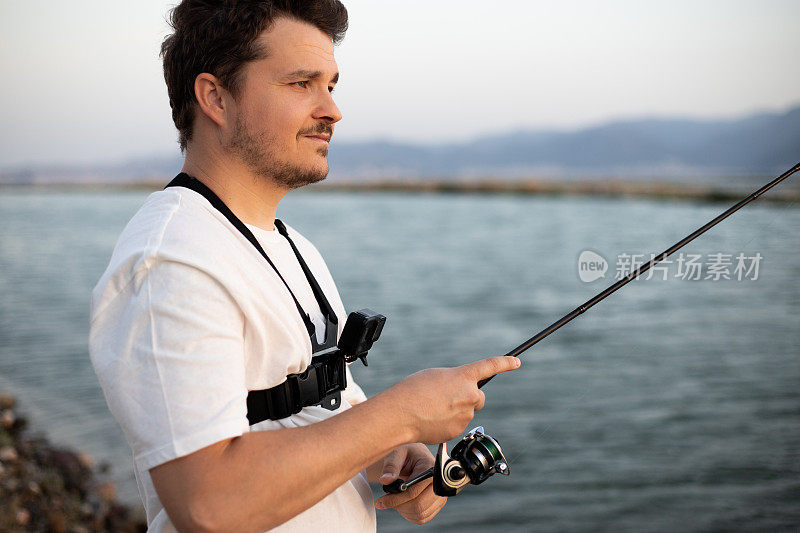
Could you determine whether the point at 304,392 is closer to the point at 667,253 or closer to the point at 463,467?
the point at 463,467

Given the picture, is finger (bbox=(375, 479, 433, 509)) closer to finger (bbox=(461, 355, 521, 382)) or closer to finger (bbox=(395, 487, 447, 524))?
finger (bbox=(395, 487, 447, 524))

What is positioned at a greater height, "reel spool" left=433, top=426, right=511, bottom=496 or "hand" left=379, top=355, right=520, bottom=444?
"hand" left=379, top=355, right=520, bottom=444

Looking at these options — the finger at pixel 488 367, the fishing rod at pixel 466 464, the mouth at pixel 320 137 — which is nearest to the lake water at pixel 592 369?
the fishing rod at pixel 466 464

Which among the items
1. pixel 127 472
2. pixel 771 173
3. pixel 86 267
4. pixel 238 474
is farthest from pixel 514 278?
pixel 238 474

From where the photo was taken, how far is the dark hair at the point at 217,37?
58.3 inches

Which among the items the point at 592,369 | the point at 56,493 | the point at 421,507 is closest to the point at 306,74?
the point at 421,507

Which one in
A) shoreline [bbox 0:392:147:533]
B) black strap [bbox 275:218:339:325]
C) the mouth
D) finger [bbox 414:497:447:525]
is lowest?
shoreline [bbox 0:392:147:533]

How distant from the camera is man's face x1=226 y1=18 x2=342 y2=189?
4.87 feet

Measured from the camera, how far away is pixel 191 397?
1072 millimetres

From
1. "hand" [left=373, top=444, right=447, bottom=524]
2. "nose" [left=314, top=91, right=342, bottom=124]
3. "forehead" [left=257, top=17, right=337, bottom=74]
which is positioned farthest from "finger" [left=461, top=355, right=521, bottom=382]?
"forehead" [left=257, top=17, right=337, bottom=74]

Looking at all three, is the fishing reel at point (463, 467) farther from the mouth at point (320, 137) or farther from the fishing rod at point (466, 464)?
the mouth at point (320, 137)

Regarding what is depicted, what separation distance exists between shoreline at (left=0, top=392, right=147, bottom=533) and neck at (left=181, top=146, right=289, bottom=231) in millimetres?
3724

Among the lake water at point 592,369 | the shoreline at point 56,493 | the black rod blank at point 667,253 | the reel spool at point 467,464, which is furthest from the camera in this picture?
the shoreline at point 56,493

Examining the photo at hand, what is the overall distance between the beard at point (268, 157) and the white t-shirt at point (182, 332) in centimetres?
18
